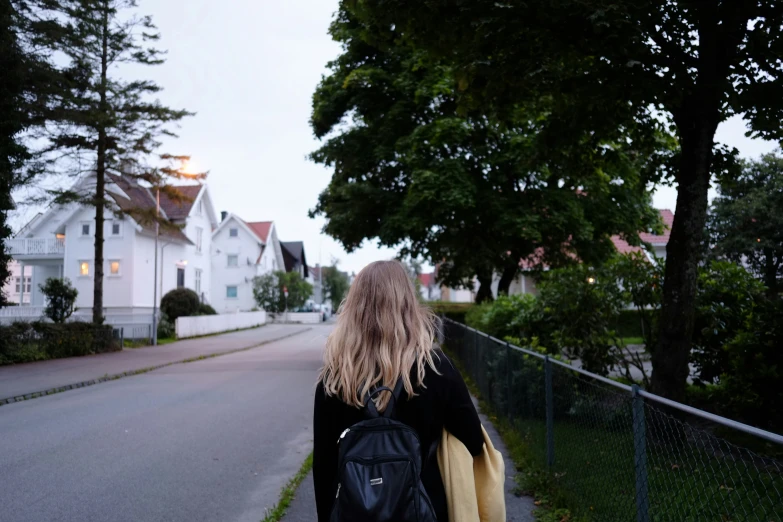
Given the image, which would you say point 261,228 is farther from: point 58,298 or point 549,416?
point 549,416

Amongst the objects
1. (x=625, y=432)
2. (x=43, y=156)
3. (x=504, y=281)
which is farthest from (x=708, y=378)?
(x=43, y=156)

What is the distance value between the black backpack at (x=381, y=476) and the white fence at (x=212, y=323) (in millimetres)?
30823

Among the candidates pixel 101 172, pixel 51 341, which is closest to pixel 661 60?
pixel 51 341

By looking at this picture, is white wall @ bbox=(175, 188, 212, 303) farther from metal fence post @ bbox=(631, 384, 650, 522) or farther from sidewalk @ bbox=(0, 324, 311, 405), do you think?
metal fence post @ bbox=(631, 384, 650, 522)

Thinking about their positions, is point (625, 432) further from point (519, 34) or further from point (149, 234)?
point (149, 234)

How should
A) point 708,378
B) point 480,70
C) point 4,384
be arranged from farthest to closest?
point 4,384
point 708,378
point 480,70

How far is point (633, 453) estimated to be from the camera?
3.83 m

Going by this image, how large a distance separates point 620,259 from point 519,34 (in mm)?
3797

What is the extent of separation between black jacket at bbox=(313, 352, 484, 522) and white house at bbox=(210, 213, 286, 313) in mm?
60509

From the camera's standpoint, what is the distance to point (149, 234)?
125 feet

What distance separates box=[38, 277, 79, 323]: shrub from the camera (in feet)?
77.3

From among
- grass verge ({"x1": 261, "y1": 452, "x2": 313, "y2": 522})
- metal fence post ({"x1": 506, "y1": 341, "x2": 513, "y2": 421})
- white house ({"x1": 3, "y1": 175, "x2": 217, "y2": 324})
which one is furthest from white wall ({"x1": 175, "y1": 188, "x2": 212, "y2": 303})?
grass verge ({"x1": 261, "y1": 452, "x2": 313, "y2": 522})

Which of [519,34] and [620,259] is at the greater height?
[519,34]

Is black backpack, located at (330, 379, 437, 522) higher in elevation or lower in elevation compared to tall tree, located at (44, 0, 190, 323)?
lower
